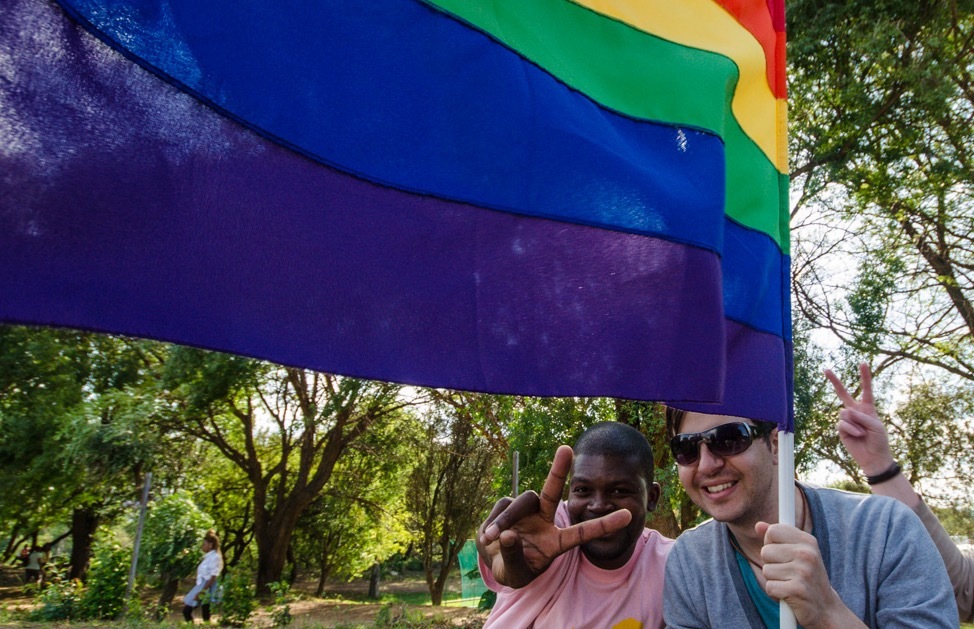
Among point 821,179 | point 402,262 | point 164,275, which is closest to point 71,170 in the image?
point 164,275

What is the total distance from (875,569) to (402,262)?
5.08 feet

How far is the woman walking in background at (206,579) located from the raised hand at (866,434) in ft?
40.8

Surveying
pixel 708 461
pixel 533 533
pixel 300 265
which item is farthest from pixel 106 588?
pixel 300 265

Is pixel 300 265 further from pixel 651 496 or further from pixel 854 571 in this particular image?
pixel 651 496

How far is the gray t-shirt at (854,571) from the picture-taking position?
82.2 inches

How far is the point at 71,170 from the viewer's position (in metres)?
1.27

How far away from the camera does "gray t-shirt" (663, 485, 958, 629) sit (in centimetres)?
209

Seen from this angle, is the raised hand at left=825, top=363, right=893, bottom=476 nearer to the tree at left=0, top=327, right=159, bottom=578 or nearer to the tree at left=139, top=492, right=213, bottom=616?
the tree at left=0, top=327, right=159, bottom=578

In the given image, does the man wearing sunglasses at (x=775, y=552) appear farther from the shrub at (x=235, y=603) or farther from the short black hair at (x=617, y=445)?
the shrub at (x=235, y=603)

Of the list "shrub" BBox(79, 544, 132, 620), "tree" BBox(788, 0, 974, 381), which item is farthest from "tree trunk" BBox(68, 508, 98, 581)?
"tree" BBox(788, 0, 974, 381)

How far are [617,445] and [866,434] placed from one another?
32.8 inches

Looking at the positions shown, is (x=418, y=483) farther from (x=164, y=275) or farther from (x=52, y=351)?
(x=164, y=275)

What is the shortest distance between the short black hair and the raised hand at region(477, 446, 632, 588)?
0.49 meters

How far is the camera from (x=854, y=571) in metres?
2.21
